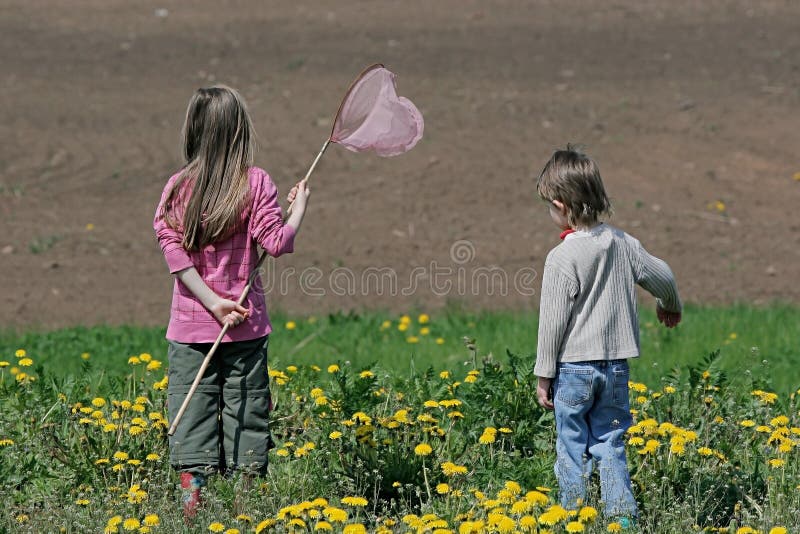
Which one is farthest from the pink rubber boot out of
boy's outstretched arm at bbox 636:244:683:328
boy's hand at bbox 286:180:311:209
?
boy's outstretched arm at bbox 636:244:683:328

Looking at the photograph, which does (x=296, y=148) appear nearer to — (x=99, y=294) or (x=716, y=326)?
(x=99, y=294)

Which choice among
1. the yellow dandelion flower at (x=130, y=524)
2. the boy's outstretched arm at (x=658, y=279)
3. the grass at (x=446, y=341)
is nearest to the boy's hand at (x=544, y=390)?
the boy's outstretched arm at (x=658, y=279)

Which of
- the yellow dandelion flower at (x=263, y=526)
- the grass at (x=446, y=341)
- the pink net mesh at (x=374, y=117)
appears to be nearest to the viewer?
the yellow dandelion flower at (x=263, y=526)

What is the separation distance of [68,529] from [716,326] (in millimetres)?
4484

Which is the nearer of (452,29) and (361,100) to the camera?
(361,100)

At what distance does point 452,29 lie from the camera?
51.8 feet

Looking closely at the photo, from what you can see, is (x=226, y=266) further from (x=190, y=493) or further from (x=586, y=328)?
(x=586, y=328)

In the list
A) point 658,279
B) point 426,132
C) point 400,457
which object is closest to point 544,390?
point 658,279

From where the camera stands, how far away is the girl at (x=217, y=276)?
13.4 ft

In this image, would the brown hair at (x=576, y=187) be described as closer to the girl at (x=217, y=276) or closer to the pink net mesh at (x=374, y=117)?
the pink net mesh at (x=374, y=117)

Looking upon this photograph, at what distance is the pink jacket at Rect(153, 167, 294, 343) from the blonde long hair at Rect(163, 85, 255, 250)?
0.04 metres

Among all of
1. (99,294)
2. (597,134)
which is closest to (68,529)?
(99,294)

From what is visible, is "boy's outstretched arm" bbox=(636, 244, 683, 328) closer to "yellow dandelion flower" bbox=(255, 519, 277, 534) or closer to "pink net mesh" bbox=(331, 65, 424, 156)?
"pink net mesh" bbox=(331, 65, 424, 156)

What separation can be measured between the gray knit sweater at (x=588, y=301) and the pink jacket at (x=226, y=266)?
0.99 m
